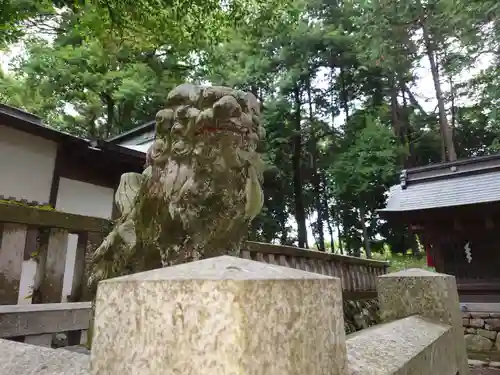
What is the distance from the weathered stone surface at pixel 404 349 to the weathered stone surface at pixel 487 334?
7.71 m

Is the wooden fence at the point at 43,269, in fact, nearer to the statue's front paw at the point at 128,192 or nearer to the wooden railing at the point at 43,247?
the wooden railing at the point at 43,247

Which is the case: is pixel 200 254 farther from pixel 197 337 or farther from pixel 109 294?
pixel 197 337

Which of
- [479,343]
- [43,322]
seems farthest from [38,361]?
[479,343]

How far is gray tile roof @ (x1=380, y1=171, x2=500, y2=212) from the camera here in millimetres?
8534

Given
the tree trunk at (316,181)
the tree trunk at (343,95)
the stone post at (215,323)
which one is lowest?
the stone post at (215,323)

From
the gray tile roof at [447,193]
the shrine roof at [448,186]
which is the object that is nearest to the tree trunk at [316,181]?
the shrine roof at [448,186]

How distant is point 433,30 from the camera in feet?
47.0

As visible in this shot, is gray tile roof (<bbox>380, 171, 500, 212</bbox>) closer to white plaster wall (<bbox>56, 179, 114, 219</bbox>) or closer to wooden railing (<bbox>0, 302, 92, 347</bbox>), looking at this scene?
white plaster wall (<bbox>56, 179, 114, 219</bbox>)

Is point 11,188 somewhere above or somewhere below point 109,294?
above

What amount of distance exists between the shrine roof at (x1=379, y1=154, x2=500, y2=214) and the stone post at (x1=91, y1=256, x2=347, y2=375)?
28.6 feet

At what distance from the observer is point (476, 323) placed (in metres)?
8.50

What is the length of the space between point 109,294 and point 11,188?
6030 mm

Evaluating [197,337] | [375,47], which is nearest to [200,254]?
[197,337]

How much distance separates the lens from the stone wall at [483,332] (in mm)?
8219
